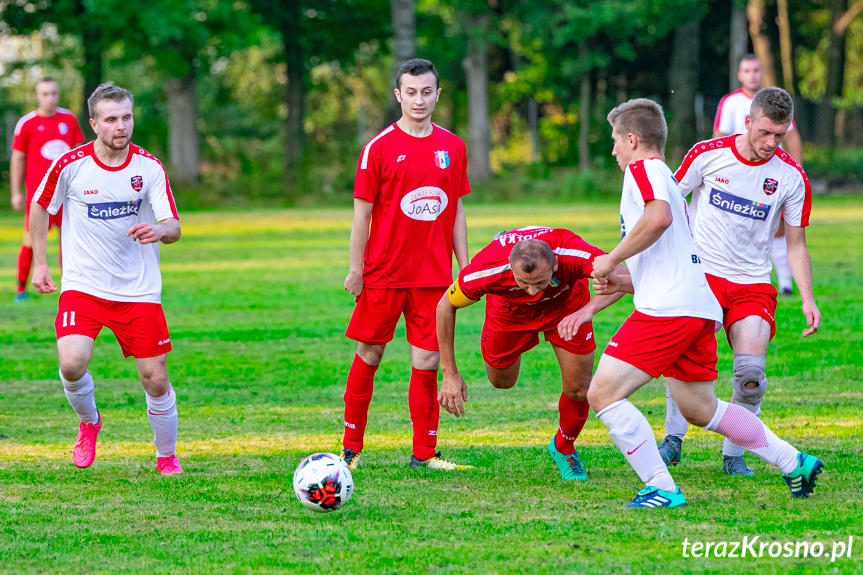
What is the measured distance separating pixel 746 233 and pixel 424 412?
6.68 feet

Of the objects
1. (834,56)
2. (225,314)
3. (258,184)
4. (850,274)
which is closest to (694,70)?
(834,56)

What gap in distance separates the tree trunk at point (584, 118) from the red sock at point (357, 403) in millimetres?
33380

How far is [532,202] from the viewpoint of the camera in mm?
33562

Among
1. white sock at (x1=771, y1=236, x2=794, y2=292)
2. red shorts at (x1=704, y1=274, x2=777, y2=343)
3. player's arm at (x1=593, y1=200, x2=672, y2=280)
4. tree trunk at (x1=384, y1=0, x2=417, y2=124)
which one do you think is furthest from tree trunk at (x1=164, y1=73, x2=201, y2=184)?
player's arm at (x1=593, y1=200, x2=672, y2=280)

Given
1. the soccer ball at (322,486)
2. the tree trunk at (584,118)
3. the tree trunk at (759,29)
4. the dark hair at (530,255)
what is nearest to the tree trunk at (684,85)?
the tree trunk at (759,29)

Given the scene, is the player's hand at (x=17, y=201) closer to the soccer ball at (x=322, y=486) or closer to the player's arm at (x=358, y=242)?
the player's arm at (x=358, y=242)

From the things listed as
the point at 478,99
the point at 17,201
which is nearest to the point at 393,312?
the point at 17,201

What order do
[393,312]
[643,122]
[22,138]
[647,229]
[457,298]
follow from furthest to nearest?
[22,138] → [393,312] → [457,298] → [643,122] → [647,229]

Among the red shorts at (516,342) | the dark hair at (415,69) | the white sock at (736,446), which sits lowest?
the white sock at (736,446)

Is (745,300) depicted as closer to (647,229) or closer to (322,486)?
(647,229)

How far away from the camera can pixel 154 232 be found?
6.30 metres

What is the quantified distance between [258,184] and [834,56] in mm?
18921

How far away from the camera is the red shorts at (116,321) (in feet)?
21.4

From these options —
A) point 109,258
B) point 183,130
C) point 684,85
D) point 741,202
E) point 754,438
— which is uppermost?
point 684,85
